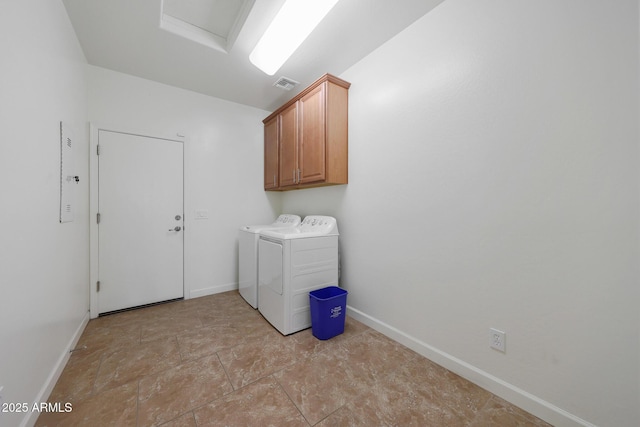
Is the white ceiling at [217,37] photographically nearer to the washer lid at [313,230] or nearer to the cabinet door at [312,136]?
the cabinet door at [312,136]

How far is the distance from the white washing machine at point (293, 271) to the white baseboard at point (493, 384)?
0.73 m

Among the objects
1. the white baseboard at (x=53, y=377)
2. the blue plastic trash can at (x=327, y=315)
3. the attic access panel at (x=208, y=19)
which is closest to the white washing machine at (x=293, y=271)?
the blue plastic trash can at (x=327, y=315)

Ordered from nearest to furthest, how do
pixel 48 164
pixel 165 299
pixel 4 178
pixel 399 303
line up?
1. pixel 4 178
2. pixel 48 164
3. pixel 399 303
4. pixel 165 299

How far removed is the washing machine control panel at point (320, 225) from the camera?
2404 millimetres

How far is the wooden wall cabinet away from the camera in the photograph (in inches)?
90.2

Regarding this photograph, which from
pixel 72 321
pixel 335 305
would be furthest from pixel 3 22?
pixel 335 305

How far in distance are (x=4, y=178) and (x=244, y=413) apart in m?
1.56

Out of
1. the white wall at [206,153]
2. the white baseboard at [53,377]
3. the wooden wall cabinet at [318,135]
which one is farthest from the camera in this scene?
the white wall at [206,153]

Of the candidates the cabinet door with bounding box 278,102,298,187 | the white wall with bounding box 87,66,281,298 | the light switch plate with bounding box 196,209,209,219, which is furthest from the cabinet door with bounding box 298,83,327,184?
the light switch plate with bounding box 196,209,209,219

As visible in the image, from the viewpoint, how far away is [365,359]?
1735 millimetres

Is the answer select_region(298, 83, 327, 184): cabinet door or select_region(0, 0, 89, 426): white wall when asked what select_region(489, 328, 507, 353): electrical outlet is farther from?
select_region(0, 0, 89, 426): white wall

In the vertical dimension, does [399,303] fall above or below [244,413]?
above

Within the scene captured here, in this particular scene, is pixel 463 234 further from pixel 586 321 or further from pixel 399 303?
pixel 399 303

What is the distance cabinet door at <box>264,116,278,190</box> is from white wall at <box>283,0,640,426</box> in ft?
4.97
